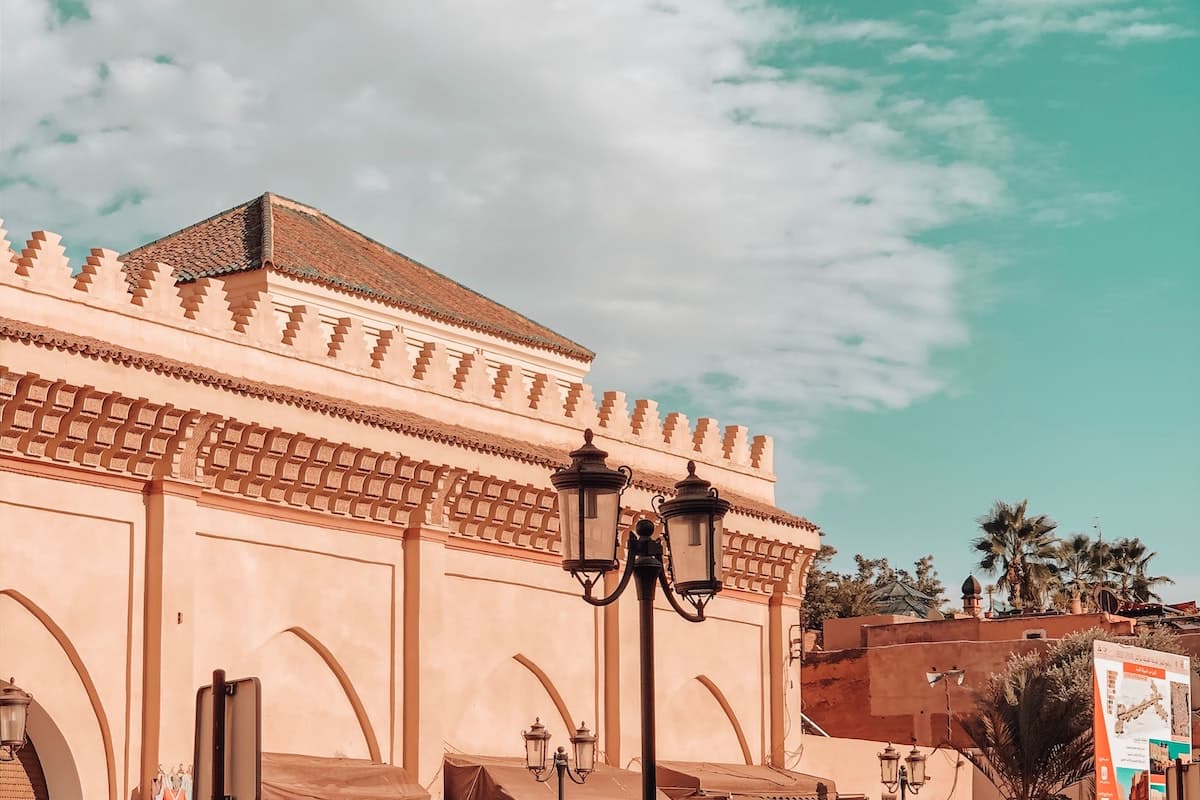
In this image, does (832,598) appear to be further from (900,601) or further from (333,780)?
(333,780)

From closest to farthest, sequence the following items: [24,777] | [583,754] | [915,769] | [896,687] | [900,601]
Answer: [24,777] < [583,754] < [915,769] < [896,687] < [900,601]

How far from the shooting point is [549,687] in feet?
68.6

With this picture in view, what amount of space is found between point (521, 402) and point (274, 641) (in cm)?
465

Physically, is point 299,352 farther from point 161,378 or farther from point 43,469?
point 43,469

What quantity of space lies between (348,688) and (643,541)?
9.36m

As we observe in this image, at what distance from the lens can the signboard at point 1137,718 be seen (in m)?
22.3

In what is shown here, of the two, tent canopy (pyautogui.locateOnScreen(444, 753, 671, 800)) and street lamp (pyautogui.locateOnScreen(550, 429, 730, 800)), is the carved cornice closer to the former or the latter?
tent canopy (pyautogui.locateOnScreen(444, 753, 671, 800))

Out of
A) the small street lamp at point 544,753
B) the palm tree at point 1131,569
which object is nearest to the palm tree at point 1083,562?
the palm tree at point 1131,569

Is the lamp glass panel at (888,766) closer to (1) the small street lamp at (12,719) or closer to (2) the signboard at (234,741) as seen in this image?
(1) the small street lamp at (12,719)

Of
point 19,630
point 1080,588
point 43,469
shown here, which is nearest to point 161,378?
point 43,469

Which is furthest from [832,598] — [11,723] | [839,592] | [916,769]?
[11,723]

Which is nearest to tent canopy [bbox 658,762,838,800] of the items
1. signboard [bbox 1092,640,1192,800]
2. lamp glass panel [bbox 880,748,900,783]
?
lamp glass panel [bbox 880,748,900,783]

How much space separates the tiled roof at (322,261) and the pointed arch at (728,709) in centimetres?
483

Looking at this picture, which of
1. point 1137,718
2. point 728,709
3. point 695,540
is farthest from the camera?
point 728,709
